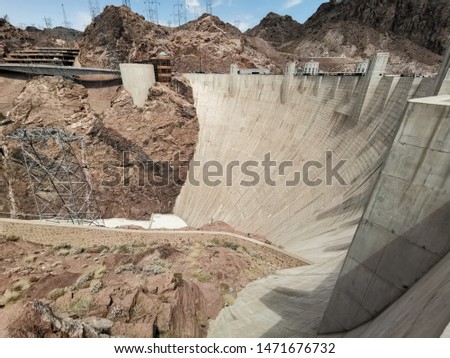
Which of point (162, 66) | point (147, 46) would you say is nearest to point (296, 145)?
point (162, 66)

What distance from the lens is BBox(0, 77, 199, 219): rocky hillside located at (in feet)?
123

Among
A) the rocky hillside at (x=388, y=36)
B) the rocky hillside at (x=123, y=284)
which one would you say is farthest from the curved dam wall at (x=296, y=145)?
the rocky hillside at (x=388, y=36)

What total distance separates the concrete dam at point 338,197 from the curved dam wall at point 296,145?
12 centimetres

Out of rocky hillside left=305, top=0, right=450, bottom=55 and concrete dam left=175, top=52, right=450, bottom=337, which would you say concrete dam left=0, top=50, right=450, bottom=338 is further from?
rocky hillside left=305, top=0, right=450, bottom=55

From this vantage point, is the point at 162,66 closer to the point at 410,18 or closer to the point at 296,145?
the point at 296,145

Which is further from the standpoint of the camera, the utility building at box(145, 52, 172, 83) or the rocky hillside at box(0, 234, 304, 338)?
the utility building at box(145, 52, 172, 83)

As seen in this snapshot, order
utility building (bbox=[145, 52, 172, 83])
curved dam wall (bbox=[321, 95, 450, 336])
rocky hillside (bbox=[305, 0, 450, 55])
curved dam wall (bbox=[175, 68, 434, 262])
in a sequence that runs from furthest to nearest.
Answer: rocky hillside (bbox=[305, 0, 450, 55]) < utility building (bbox=[145, 52, 172, 83]) < curved dam wall (bbox=[175, 68, 434, 262]) < curved dam wall (bbox=[321, 95, 450, 336])

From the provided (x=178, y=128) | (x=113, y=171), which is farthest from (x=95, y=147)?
(x=178, y=128)

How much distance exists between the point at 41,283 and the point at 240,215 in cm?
1998

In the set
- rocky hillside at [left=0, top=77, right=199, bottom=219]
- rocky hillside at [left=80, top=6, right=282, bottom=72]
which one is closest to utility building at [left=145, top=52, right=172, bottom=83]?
rocky hillside at [left=0, top=77, right=199, bottom=219]

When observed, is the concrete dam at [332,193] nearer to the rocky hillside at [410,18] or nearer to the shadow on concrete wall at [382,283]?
the shadow on concrete wall at [382,283]

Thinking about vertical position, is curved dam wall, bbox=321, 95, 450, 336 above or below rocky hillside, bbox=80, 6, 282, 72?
below

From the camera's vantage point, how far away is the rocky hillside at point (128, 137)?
3734 centimetres

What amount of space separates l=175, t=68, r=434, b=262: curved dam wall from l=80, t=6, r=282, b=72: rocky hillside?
1035 centimetres
